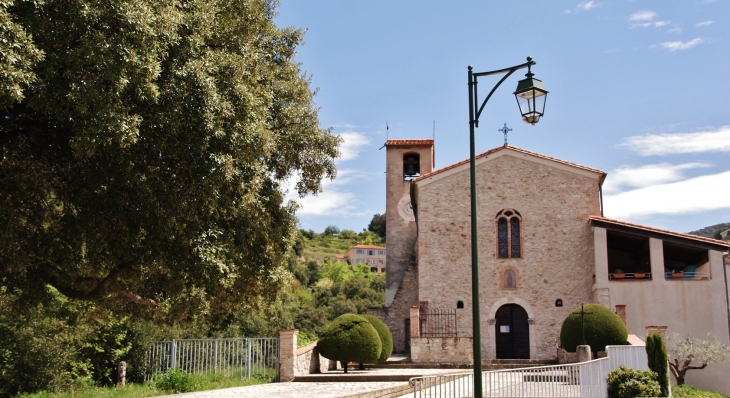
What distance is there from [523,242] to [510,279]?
1.56m

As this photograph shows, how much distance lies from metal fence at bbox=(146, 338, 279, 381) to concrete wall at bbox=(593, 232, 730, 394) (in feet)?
40.5

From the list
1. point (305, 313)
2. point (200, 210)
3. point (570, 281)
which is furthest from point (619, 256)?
point (305, 313)

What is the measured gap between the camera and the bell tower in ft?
105

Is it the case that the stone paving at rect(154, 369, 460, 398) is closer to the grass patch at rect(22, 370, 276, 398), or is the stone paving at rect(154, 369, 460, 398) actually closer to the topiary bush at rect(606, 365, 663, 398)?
the grass patch at rect(22, 370, 276, 398)

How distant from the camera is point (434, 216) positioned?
26516mm

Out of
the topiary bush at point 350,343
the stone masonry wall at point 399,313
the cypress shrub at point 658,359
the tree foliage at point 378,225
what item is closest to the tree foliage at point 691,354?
the cypress shrub at point 658,359

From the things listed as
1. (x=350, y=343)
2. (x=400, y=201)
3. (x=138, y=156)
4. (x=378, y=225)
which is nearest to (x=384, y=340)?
(x=350, y=343)

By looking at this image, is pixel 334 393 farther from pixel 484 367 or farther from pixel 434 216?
pixel 434 216

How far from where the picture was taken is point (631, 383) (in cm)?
1345

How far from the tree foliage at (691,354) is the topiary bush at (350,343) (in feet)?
31.4

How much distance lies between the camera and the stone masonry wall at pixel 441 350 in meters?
22.6

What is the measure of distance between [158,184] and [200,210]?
0.84 m

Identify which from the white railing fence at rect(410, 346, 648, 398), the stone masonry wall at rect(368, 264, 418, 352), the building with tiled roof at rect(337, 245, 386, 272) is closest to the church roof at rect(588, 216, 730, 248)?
the stone masonry wall at rect(368, 264, 418, 352)

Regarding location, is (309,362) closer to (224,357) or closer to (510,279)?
(224,357)
